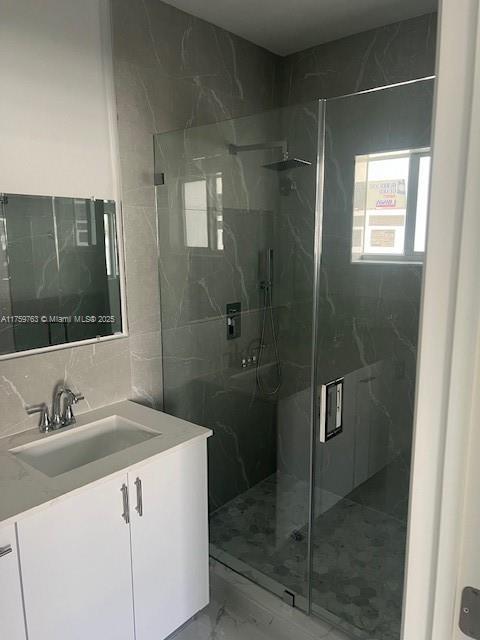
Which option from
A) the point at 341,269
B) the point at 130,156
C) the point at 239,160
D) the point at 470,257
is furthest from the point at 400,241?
Result: the point at 470,257

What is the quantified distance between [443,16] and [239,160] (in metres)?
1.98

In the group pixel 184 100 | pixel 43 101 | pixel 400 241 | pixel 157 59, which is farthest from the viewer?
pixel 184 100

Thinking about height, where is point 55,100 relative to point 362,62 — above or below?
below

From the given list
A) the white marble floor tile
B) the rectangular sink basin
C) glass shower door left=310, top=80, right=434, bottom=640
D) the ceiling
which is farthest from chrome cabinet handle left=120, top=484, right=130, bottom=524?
the ceiling

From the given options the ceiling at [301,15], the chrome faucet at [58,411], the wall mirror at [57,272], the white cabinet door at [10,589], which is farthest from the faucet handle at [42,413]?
the ceiling at [301,15]

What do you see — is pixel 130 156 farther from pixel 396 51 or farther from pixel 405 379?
pixel 405 379

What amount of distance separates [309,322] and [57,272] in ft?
3.93

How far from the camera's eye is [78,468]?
1.67 m

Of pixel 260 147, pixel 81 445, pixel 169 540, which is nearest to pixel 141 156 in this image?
pixel 260 147

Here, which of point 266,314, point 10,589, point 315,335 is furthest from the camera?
point 266,314

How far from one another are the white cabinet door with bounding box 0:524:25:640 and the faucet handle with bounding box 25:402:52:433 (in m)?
0.61

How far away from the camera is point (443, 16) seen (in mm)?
566

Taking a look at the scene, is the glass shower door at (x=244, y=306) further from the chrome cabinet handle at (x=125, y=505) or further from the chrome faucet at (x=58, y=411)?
the chrome cabinet handle at (x=125, y=505)

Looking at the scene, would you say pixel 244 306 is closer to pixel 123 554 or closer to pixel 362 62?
pixel 123 554
